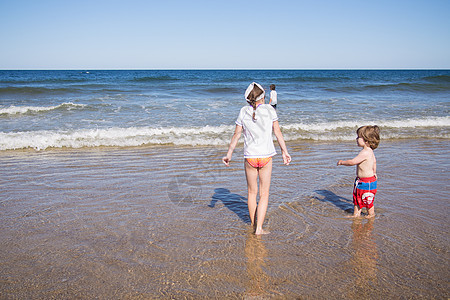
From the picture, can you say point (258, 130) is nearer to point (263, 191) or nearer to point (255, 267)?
point (263, 191)

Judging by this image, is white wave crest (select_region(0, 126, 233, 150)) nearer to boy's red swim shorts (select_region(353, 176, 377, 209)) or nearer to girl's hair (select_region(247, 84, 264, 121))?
boy's red swim shorts (select_region(353, 176, 377, 209))

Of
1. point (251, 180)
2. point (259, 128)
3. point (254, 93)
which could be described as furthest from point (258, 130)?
point (251, 180)

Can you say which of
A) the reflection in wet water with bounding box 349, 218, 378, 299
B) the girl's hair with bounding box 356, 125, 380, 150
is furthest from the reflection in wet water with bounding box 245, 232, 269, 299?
the girl's hair with bounding box 356, 125, 380, 150

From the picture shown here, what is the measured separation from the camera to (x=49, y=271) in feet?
9.76

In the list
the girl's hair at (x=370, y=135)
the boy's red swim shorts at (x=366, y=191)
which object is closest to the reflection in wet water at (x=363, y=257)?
the boy's red swim shorts at (x=366, y=191)

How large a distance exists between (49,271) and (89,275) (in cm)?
40

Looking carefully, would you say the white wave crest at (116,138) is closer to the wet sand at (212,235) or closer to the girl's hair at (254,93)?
the wet sand at (212,235)

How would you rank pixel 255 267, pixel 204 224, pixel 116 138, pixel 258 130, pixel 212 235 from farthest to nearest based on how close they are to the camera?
pixel 116 138 < pixel 204 224 < pixel 212 235 < pixel 258 130 < pixel 255 267

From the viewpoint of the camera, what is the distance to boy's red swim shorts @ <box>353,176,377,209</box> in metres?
4.08

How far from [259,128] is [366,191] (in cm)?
173

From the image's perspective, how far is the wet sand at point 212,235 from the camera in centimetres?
277

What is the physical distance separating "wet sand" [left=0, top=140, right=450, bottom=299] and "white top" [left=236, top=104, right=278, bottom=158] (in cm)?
98

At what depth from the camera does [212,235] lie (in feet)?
12.1

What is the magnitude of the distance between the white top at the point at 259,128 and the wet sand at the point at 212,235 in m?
0.98
